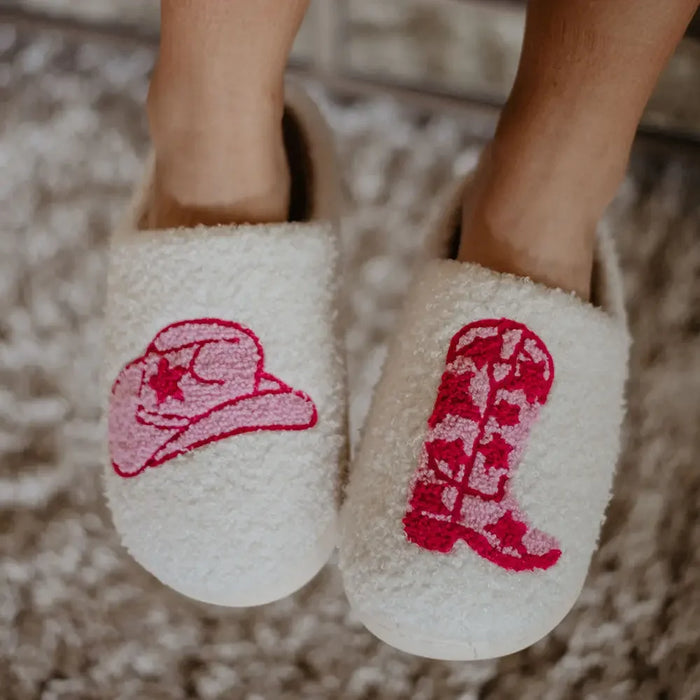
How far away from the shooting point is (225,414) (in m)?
0.46

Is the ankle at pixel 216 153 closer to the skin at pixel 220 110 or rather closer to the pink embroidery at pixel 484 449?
the skin at pixel 220 110

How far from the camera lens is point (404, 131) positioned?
0.72m

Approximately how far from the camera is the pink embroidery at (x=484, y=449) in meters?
0.43

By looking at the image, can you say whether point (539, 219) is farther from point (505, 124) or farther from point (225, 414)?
point (225, 414)

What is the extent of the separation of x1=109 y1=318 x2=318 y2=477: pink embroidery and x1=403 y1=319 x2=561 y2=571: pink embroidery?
0.07m

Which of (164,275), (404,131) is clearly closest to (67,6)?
(404,131)

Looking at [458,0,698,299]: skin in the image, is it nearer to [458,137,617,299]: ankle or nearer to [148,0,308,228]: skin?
[458,137,617,299]: ankle

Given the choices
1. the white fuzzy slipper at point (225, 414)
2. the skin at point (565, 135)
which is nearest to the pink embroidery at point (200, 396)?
the white fuzzy slipper at point (225, 414)

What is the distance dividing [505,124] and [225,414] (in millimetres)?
212

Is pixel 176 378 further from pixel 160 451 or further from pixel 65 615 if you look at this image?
pixel 65 615

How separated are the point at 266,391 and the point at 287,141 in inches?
6.5

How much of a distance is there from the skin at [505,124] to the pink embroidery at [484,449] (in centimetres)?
5

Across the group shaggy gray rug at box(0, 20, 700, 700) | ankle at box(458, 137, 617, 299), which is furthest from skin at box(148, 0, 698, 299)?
shaggy gray rug at box(0, 20, 700, 700)

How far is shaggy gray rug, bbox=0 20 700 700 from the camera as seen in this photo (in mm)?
551
